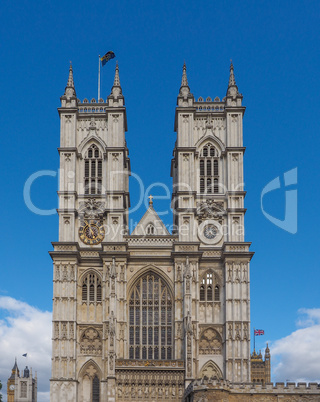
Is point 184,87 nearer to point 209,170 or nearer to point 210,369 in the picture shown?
point 209,170

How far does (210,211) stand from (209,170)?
4005mm

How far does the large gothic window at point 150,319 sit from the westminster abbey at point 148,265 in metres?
0.09

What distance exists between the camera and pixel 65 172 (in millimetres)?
69500

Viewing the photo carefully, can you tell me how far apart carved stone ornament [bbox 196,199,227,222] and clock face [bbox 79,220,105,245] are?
8.80m

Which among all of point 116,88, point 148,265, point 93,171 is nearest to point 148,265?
point 148,265

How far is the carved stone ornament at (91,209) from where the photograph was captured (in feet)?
226

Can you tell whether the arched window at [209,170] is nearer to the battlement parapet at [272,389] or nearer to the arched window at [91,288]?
the arched window at [91,288]

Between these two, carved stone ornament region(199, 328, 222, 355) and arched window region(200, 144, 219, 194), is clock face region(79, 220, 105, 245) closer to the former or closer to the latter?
arched window region(200, 144, 219, 194)

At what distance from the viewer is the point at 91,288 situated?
67.1 meters

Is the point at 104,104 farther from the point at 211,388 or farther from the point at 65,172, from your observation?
the point at 211,388

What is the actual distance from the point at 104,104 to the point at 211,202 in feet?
44.7

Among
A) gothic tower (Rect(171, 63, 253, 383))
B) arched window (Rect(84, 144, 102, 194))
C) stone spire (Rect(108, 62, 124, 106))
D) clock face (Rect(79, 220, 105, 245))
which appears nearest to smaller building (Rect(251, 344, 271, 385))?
gothic tower (Rect(171, 63, 253, 383))

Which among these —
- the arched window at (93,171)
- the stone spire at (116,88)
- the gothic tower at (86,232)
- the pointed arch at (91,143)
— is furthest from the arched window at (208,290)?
the stone spire at (116,88)

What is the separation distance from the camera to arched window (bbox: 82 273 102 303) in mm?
66688
